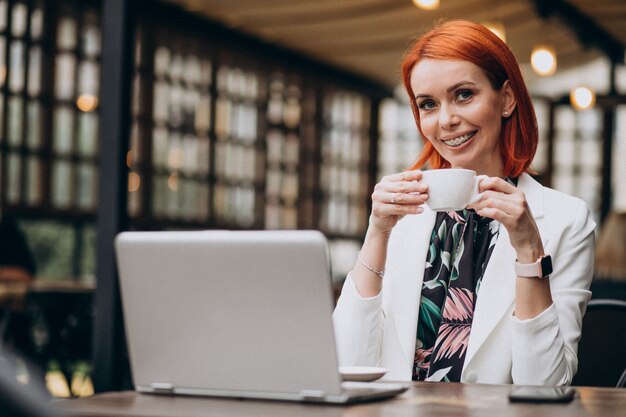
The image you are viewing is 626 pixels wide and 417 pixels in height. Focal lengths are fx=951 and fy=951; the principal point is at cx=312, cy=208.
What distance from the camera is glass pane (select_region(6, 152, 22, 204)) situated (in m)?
7.04

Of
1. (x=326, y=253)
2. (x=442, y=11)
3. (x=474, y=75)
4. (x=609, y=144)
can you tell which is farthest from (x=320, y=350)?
(x=609, y=144)

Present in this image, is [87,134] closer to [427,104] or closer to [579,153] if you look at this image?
[579,153]

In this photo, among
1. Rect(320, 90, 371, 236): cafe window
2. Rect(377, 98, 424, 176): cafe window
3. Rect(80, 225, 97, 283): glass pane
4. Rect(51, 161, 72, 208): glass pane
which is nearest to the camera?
Rect(51, 161, 72, 208): glass pane

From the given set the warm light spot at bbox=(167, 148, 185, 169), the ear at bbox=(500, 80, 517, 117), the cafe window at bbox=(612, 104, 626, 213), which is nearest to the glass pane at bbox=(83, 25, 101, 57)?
the warm light spot at bbox=(167, 148, 185, 169)

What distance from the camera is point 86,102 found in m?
7.62

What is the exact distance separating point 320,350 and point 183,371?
0.20 metres

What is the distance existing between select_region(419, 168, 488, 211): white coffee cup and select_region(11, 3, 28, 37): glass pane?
638 centimetres

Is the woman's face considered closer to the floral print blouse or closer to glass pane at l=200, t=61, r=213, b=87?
the floral print blouse

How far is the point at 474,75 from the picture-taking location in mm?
1722

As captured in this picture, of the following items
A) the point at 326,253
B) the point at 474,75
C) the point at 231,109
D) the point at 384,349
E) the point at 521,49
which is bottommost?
the point at 384,349

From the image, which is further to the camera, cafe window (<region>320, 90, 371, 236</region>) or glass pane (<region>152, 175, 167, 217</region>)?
cafe window (<region>320, 90, 371, 236</region>)

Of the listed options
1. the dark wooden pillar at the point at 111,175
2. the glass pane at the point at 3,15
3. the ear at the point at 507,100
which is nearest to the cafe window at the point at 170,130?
the glass pane at the point at 3,15

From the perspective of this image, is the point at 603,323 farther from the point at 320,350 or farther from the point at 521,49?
the point at 521,49

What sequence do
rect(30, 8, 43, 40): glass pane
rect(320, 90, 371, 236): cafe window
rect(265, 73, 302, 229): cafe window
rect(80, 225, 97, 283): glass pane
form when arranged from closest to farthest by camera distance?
rect(30, 8, 43, 40): glass pane < rect(80, 225, 97, 283): glass pane < rect(265, 73, 302, 229): cafe window < rect(320, 90, 371, 236): cafe window
